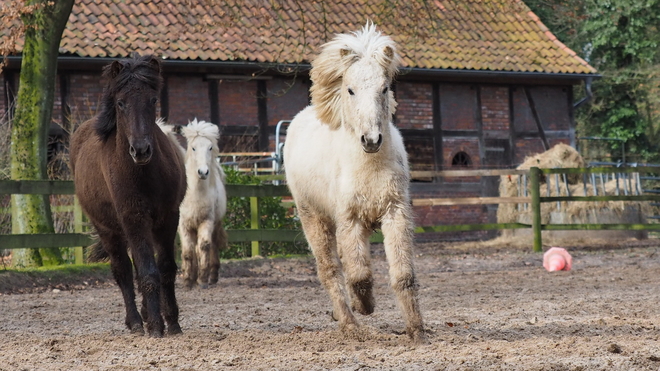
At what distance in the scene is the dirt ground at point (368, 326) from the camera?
535cm

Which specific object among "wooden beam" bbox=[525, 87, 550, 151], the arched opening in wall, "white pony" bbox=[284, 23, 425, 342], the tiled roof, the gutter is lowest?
"white pony" bbox=[284, 23, 425, 342]

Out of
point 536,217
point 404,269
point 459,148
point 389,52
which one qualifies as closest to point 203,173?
point 389,52

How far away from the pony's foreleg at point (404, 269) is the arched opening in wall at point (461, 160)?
60.4ft

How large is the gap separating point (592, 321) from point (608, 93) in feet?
91.7

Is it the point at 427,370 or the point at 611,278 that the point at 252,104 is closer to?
the point at 611,278

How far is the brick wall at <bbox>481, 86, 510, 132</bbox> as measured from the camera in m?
24.5

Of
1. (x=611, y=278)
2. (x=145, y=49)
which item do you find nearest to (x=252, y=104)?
(x=145, y=49)

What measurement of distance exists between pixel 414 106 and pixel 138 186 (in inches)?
680

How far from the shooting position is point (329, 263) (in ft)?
22.7

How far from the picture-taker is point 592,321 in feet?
23.4

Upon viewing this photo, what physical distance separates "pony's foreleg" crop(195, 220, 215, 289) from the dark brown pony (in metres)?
4.29

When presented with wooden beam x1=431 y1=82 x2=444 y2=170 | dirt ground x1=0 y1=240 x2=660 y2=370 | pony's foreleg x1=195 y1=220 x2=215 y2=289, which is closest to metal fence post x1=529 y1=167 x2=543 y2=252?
dirt ground x1=0 y1=240 x2=660 y2=370

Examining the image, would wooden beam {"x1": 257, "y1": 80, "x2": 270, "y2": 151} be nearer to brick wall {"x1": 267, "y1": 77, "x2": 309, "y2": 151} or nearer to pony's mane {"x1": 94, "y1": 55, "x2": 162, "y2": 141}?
brick wall {"x1": 267, "y1": 77, "x2": 309, "y2": 151}

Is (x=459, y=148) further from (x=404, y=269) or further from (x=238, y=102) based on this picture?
(x=404, y=269)
